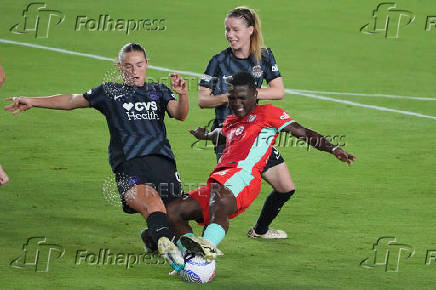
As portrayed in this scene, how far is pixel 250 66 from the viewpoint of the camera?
373 inches

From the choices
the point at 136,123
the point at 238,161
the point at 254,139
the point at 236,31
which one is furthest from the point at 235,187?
the point at 236,31

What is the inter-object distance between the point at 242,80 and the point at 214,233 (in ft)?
4.97

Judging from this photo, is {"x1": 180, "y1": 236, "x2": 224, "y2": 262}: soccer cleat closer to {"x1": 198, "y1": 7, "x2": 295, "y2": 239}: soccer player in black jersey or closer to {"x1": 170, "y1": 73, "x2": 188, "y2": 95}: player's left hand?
{"x1": 170, "y1": 73, "x2": 188, "y2": 95}: player's left hand

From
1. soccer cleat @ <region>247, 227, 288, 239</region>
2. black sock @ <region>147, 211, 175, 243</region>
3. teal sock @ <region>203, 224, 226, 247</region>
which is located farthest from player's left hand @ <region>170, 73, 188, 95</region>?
soccer cleat @ <region>247, 227, 288, 239</region>

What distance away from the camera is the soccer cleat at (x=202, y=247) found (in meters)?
7.73

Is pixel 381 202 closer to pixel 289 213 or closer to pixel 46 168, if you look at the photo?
pixel 289 213

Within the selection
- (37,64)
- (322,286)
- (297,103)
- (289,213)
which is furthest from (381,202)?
(37,64)

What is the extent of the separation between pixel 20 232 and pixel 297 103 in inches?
275

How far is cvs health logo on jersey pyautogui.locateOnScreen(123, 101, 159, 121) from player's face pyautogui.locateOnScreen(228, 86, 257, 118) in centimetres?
69

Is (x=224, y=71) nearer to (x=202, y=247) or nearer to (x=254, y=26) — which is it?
(x=254, y=26)

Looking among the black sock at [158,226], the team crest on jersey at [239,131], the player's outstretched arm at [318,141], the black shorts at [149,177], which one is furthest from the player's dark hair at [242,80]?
the black sock at [158,226]

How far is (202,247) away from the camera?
7.73 meters

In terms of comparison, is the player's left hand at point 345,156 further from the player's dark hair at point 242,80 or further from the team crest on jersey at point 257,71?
the team crest on jersey at point 257,71

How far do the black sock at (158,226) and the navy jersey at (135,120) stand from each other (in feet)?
2.60
